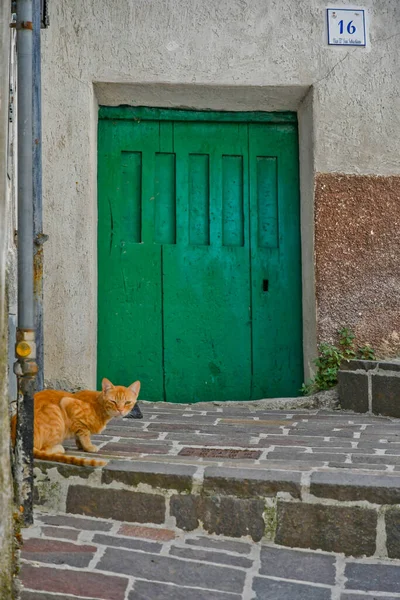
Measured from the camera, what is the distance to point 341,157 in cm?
534

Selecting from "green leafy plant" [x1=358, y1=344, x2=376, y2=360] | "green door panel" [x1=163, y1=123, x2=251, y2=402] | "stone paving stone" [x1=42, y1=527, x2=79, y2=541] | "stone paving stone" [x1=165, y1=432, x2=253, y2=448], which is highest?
"green door panel" [x1=163, y1=123, x2=251, y2=402]

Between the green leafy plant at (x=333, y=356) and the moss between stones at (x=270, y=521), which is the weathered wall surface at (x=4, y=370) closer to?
the moss between stones at (x=270, y=521)

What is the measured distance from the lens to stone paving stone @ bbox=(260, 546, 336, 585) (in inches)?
105

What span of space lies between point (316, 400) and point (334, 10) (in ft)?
9.41

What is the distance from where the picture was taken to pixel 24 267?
2736 millimetres

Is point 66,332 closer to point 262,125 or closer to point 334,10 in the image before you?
point 262,125

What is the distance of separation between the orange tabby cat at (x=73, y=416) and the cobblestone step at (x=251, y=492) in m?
0.07

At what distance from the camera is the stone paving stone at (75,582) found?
2.47 meters

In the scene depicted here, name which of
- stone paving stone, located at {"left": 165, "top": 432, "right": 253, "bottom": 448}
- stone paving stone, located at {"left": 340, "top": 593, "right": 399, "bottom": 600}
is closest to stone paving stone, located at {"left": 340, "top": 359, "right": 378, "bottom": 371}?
stone paving stone, located at {"left": 165, "top": 432, "right": 253, "bottom": 448}

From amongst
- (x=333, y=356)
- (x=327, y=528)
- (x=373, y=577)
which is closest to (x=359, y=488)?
(x=327, y=528)

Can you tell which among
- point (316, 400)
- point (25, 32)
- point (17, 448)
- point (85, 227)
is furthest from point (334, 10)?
point (17, 448)

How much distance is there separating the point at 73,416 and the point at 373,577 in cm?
150

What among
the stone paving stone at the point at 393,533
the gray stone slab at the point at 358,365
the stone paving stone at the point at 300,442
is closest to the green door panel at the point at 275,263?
the gray stone slab at the point at 358,365

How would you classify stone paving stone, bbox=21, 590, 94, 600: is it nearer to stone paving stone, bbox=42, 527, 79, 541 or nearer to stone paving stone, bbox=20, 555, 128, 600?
stone paving stone, bbox=20, 555, 128, 600
